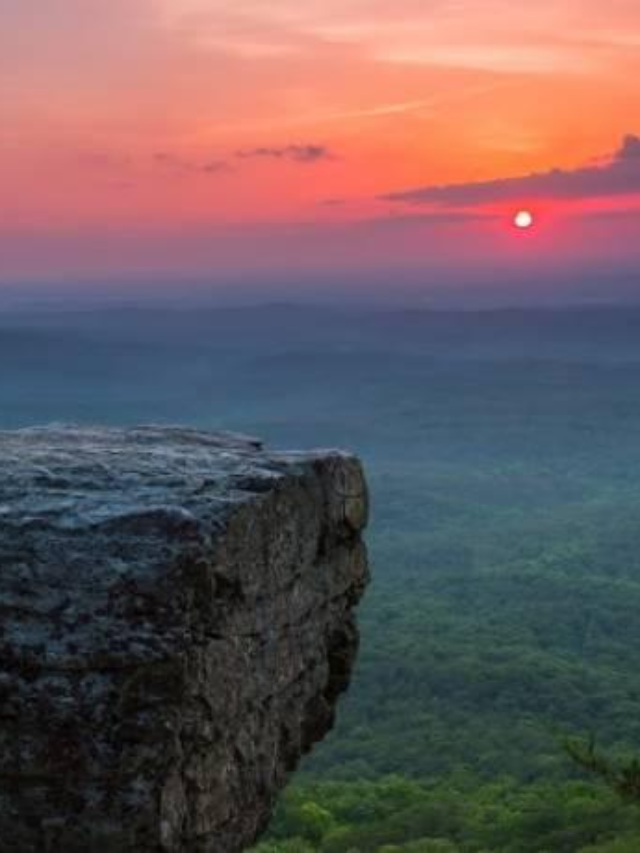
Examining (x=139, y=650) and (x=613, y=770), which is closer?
(x=139, y=650)

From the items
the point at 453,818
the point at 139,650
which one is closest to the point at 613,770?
the point at 139,650

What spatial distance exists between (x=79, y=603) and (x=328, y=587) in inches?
103

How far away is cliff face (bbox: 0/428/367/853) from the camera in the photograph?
6809mm

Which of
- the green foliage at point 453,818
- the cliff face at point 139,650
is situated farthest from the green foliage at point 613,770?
the green foliage at point 453,818

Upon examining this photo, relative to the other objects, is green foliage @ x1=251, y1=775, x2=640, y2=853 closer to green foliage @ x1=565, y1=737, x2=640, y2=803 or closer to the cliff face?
green foliage @ x1=565, y1=737, x2=640, y2=803

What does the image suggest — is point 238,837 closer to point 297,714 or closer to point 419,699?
point 297,714

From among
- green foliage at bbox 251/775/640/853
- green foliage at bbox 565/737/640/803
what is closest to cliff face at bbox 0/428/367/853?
green foliage at bbox 565/737/640/803

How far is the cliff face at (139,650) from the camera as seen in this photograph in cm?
681

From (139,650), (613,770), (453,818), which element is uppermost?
(139,650)

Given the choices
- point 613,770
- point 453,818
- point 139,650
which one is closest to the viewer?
point 139,650

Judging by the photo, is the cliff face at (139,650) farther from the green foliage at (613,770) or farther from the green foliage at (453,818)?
the green foliage at (453,818)

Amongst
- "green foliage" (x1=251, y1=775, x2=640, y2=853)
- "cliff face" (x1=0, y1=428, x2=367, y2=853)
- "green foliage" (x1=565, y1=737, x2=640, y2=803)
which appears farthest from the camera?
"green foliage" (x1=251, y1=775, x2=640, y2=853)

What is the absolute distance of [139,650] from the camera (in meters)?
6.77

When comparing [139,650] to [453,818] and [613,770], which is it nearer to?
[613,770]
